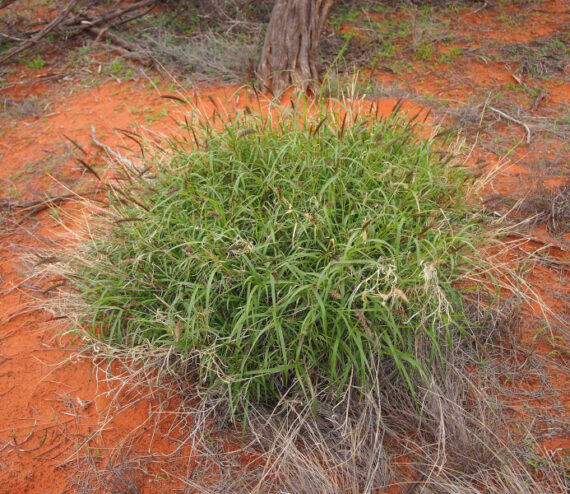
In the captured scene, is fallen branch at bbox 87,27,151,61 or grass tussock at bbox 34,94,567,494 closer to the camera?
grass tussock at bbox 34,94,567,494

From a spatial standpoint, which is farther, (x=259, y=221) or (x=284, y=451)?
(x=259, y=221)

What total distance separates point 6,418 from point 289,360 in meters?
1.35

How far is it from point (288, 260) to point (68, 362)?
129 centimetres

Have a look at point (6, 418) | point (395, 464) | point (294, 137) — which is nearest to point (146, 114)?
point (294, 137)

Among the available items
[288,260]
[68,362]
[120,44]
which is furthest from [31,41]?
[288,260]

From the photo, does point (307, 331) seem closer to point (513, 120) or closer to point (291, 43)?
point (513, 120)

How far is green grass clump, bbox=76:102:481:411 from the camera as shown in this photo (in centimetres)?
199

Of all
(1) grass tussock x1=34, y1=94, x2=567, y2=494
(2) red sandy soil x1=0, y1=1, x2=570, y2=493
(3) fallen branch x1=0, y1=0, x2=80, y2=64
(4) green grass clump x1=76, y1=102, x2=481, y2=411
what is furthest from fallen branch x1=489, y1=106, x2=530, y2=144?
(3) fallen branch x1=0, y1=0, x2=80, y2=64

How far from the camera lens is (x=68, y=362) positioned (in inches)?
95.3

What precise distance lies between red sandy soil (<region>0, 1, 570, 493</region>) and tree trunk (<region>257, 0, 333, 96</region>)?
2.94ft

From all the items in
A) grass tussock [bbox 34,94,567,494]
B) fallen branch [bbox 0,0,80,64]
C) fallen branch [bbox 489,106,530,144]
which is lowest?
fallen branch [bbox 489,106,530,144]

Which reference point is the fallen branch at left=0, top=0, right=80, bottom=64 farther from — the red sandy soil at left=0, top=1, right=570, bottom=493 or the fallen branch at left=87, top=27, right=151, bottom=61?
the red sandy soil at left=0, top=1, right=570, bottom=493

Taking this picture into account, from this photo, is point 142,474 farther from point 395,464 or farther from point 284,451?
point 395,464

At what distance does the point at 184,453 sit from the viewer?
206 centimetres
